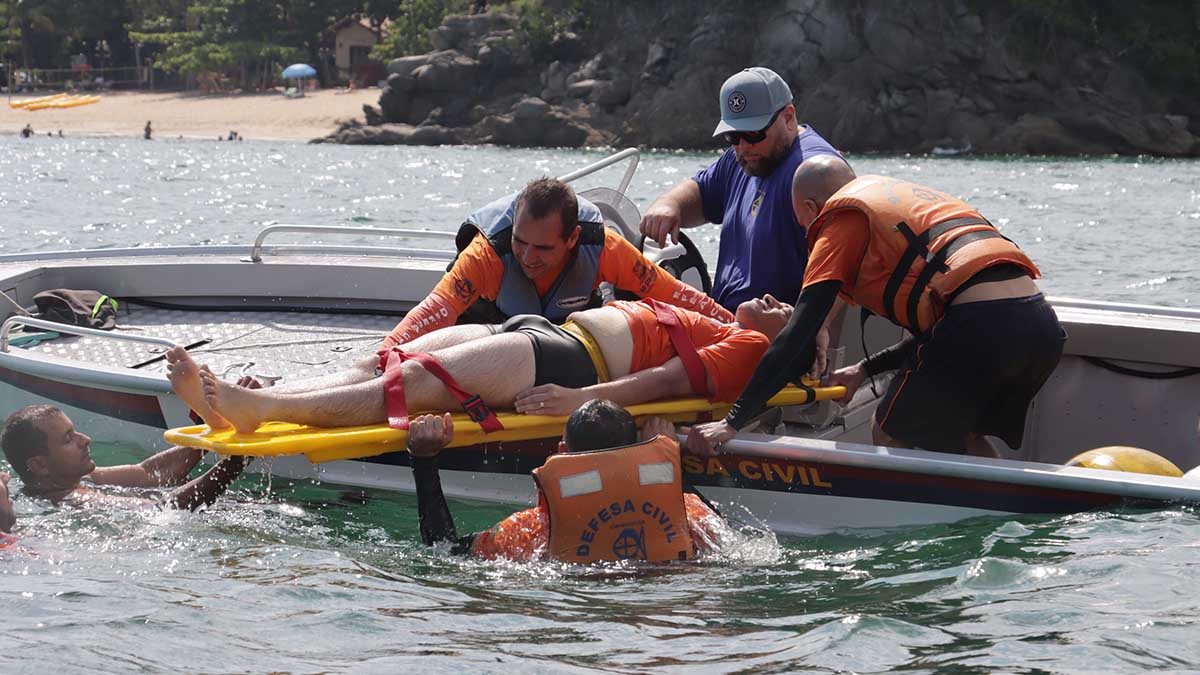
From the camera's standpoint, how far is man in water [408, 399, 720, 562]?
4.65m

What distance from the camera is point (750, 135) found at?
6.02 m

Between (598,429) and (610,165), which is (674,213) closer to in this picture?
(610,165)

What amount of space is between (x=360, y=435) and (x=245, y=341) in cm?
293

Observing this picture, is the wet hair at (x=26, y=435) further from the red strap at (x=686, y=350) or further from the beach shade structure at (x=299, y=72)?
Answer: the beach shade structure at (x=299, y=72)

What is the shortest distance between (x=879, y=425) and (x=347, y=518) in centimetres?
227

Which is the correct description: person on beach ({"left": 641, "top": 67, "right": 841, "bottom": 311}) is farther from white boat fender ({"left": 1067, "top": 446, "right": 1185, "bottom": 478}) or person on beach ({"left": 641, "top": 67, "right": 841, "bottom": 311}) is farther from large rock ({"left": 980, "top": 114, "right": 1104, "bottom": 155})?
large rock ({"left": 980, "top": 114, "right": 1104, "bottom": 155})

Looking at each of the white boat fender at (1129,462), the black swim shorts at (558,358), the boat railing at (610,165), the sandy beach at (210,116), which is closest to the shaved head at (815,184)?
the black swim shorts at (558,358)

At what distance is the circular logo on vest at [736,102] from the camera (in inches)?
231

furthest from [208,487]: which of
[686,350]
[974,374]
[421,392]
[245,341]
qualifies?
[974,374]

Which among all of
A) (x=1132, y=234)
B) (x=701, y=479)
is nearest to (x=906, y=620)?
(x=701, y=479)

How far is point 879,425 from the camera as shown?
548cm

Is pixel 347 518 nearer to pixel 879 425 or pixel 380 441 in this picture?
pixel 380 441

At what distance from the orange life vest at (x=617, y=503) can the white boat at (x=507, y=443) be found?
0.73 metres

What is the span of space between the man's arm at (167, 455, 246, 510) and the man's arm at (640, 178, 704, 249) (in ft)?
7.33
